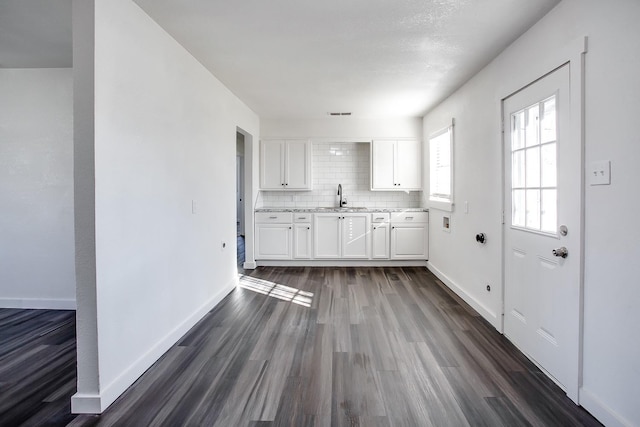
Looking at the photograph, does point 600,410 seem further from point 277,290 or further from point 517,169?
point 277,290

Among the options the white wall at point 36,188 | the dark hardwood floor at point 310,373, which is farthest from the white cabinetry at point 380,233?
the white wall at point 36,188

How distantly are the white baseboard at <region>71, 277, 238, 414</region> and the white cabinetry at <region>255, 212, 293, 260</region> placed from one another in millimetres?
2209

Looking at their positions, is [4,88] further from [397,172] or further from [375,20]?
[397,172]

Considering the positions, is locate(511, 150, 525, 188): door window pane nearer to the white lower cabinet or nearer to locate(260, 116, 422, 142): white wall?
the white lower cabinet

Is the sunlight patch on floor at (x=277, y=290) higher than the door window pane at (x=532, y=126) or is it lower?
lower

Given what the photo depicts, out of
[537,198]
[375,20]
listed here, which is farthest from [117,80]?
[537,198]

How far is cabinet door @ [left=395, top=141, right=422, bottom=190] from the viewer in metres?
5.44

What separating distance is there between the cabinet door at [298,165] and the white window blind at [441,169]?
1.95 meters

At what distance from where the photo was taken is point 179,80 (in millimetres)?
2746

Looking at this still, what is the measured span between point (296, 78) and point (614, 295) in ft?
10.4

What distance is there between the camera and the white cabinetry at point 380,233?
5.29 metres

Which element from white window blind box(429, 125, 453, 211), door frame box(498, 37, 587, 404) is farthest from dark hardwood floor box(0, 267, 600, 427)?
white window blind box(429, 125, 453, 211)

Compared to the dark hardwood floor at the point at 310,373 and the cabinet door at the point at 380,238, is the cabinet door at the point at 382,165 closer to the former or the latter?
the cabinet door at the point at 380,238

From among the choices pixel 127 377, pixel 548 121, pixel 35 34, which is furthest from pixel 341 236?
pixel 35 34
